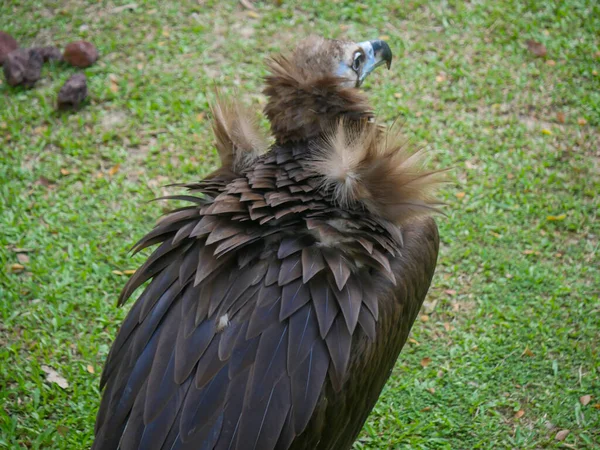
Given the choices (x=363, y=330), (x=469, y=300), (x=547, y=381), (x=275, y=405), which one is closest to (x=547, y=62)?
(x=469, y=300)

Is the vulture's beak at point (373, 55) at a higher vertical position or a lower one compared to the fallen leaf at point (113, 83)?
higher

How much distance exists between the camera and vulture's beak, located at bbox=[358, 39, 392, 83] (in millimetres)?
3678

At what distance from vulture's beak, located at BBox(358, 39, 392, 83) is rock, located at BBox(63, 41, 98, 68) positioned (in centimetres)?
305

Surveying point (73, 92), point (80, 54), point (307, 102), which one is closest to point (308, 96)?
point (307, 102)

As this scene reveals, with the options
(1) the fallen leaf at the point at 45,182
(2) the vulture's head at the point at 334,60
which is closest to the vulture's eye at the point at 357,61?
(2) the vulture's head at the point at 334,60

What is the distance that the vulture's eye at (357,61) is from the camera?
11.7 ft

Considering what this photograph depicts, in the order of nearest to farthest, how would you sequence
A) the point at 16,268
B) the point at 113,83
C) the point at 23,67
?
the point at 16,268 → the point at 23,67 → the point at 113,83

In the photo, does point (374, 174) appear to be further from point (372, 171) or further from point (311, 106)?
point (311, 106)

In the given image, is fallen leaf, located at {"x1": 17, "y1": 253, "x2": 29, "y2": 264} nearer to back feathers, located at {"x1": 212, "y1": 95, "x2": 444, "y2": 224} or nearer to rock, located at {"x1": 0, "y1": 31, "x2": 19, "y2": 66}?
rock, located at {"x1": 0, "y1": 31, "x2": 19, "y2": 66}

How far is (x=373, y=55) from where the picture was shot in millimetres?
3729

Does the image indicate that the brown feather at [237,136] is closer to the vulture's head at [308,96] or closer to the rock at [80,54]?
the vulture's head at [308,96]

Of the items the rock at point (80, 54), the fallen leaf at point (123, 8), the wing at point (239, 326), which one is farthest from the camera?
the fallen leaf at point (123, 8)

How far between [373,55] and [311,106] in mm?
644

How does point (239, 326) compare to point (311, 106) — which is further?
point (311, 106)
